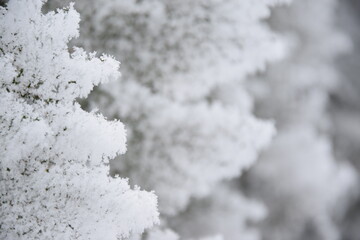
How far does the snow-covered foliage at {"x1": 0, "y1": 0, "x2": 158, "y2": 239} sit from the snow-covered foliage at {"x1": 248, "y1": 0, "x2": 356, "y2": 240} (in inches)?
93.9

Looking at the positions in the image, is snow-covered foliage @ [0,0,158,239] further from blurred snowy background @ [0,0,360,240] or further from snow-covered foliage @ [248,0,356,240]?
snow-covered foliage @ [248,0,356,240]

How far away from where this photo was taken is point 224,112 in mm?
2643

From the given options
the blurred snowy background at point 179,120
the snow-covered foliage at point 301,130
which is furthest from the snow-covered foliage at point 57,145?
the snow-covered foliage at point 301,130

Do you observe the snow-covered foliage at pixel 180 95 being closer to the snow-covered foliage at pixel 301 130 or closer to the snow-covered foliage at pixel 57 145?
the snow-covered foliage at pixel 57 145

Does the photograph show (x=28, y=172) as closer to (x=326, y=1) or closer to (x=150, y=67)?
(x=150, y=67)

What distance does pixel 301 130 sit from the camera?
3.85 meters

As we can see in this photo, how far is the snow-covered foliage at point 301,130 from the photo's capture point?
3743 mm

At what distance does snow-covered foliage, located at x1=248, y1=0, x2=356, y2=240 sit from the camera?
374 centimetres

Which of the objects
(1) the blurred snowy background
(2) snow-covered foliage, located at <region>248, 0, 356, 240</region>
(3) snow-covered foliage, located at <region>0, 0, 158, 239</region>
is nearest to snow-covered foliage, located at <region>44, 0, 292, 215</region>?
(1) the blurred snowy background

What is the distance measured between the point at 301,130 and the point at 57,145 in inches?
116

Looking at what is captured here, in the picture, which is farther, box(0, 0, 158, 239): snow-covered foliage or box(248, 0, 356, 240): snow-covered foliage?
box(248, 0, 356, 240): snow-covered foliage

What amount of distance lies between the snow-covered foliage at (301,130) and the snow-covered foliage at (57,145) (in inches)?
93.9

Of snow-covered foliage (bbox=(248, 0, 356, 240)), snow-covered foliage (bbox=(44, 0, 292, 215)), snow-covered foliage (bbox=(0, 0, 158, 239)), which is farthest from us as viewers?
snow-covered foliage (bbox=(248, 0, 356, 240))

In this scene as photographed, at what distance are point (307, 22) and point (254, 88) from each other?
101cm
